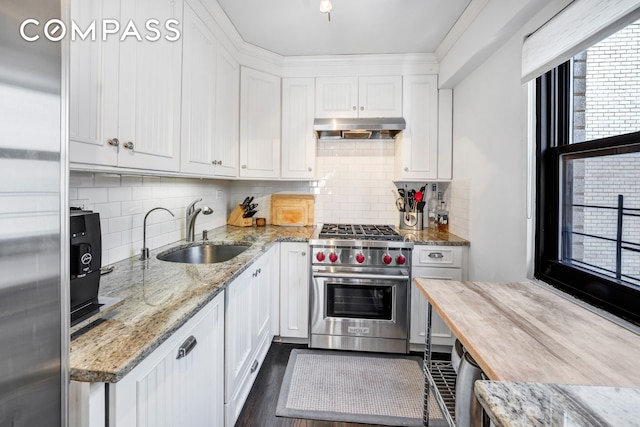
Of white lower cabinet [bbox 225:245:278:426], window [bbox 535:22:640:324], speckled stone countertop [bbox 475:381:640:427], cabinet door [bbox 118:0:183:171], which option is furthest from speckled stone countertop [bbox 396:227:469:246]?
cabinet door [bbox 118:0:183:171]

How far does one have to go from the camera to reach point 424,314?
239cm

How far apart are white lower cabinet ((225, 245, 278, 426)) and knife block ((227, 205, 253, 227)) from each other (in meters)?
0.65

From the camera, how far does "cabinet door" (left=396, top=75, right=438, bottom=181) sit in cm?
269

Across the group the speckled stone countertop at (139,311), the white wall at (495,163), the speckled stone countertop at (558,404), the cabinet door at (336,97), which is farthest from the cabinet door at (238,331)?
the cabinet door at (336,97)

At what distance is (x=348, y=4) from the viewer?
6.43ft

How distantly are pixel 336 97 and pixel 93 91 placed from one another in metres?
2.07

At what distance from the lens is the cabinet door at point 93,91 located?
946 millimetres

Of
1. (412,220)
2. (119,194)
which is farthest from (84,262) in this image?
(412,220)

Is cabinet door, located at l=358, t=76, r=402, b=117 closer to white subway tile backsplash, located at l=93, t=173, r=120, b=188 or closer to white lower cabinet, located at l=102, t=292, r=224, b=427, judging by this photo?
white subway tile backsplash, located at l=93, t=173, r=120, b=188

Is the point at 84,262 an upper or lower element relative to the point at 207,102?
lower

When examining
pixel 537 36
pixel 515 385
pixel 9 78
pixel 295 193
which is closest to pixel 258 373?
pixel 295 193

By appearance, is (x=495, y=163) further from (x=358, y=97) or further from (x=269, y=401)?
(x=269, y=401)

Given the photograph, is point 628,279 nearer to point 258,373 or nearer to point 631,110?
point 631,110

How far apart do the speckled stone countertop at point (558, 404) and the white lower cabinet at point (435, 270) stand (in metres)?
1.71
